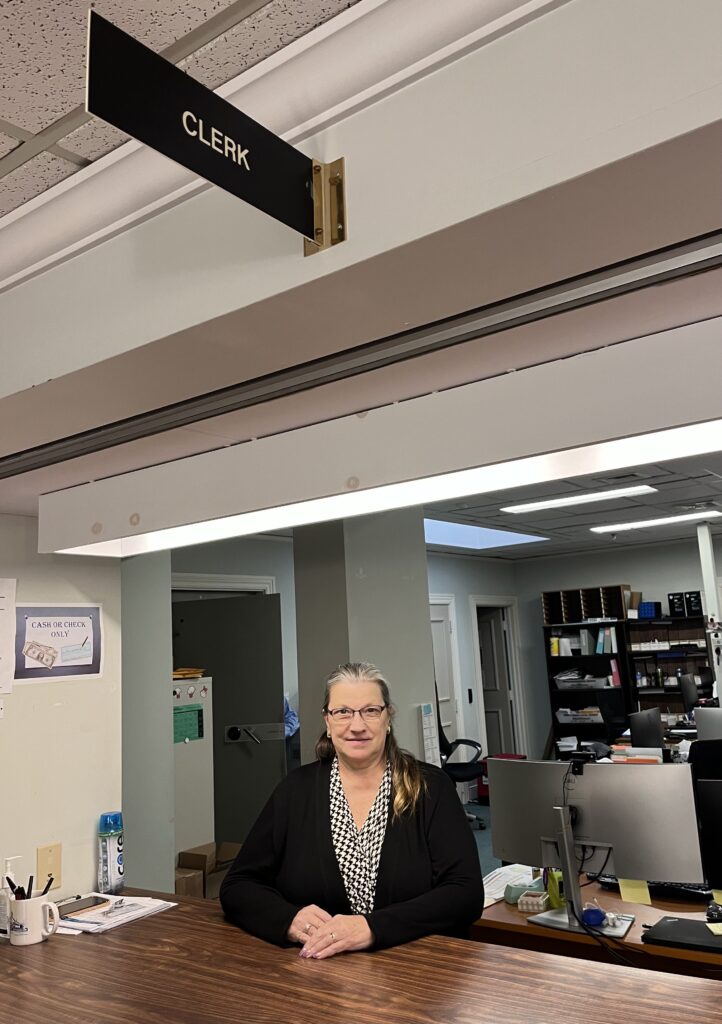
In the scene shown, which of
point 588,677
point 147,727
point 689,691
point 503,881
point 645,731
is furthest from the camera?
point 588,677

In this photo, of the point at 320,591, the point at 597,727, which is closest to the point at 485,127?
the point at 320,591

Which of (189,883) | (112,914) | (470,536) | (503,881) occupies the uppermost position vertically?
(470,536)

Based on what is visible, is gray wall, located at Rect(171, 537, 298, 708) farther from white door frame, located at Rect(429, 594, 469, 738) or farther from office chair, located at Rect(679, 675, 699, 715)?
office chair, located at Rect(679, 675, 699, 715)

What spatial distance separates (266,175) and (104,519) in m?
1.39

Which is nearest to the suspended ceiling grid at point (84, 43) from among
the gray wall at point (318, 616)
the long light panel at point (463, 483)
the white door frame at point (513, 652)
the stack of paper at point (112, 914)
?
the long light panel at point (463, 483)

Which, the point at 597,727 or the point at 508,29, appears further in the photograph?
the point at 597,727

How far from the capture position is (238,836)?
580cm

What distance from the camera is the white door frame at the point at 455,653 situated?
28.4 feet

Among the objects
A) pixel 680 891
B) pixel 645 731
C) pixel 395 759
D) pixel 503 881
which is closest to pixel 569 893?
pixel 680 891

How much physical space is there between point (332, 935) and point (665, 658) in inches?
308

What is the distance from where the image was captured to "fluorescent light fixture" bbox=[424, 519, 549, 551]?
7.94m

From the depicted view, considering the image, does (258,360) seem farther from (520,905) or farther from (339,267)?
(520,905)

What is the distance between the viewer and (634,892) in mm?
2924

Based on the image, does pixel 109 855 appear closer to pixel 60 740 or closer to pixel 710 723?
pixel 60 740
